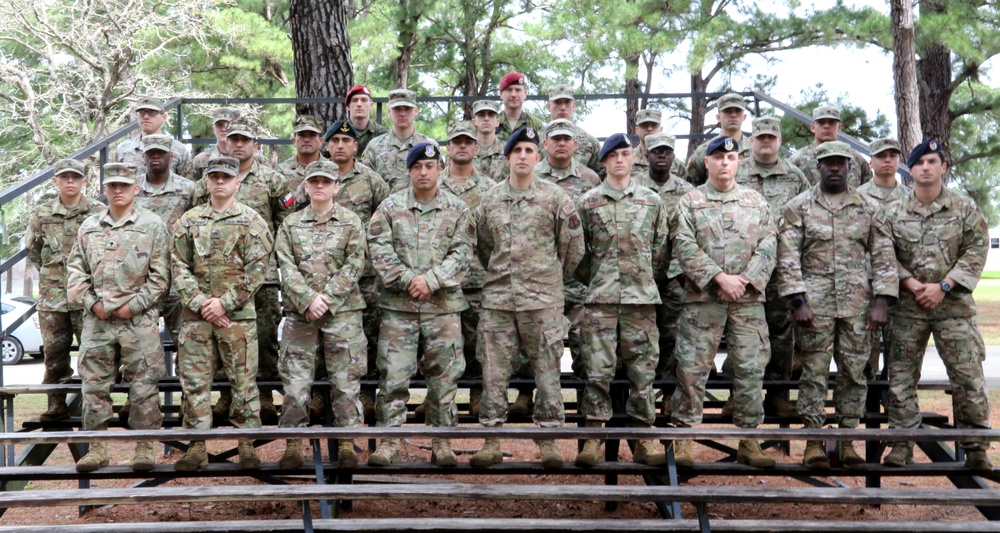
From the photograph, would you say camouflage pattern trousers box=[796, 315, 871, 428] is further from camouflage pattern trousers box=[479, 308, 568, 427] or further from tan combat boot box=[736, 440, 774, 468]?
camouflage pattern trousers box=[479, 308, 568, 427]

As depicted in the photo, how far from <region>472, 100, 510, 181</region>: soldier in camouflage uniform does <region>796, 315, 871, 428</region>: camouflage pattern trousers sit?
255 cm

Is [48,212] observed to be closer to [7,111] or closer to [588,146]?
[588,146]

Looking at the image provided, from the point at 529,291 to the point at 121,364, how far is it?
260 cm

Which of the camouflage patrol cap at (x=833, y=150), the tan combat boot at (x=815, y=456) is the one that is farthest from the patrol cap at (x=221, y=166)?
the tan combat boot at (x=815, y=456)

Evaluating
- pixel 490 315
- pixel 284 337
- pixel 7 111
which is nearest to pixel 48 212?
pixel 284 337

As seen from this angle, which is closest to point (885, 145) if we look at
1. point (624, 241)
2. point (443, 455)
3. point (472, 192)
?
point (624, 241)

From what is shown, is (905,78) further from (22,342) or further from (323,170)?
(22,342)

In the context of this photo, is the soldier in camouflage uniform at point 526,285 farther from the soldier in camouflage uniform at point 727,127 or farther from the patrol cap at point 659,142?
the soldier in camouflage uniform at point 727,127

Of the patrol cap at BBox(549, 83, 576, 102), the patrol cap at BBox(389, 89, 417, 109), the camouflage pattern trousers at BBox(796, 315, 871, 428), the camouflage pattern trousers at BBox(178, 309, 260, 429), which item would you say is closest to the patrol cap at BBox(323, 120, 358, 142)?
the patrol cap at BBox(389, 89, 417, 109)

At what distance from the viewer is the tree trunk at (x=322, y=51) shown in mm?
8305

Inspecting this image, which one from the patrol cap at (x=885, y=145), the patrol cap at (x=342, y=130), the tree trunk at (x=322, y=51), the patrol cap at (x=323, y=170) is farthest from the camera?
the tree trunk at (x=322, y=51)

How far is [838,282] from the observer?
18.3 ft

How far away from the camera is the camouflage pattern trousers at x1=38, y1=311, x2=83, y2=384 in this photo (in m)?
6.21

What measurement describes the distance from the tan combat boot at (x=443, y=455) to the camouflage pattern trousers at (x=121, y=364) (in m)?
1.79
